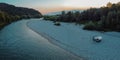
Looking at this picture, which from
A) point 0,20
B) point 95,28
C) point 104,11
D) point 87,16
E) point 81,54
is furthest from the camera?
point 0,20

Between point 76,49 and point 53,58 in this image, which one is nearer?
point 53,58

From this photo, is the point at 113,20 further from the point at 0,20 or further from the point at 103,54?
the point at 0,20

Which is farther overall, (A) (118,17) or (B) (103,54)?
(A) (118,17)

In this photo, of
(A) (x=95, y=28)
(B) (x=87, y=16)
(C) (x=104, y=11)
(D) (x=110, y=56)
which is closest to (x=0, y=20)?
(B) (x=87, y=16)

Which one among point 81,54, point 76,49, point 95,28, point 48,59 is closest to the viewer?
point 48,59

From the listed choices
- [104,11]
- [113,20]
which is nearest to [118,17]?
[113,20]

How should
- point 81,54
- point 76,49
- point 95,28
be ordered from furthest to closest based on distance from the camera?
point 95,28, point 76,49, point 81,54

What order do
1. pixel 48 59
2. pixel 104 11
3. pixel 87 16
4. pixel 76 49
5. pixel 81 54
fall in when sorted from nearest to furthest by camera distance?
pixel 48 59 < pixel 81 54 < pixel 76 49 < pixel 104 11 < pixel 87 16

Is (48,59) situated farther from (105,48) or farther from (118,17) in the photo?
(118,17)
